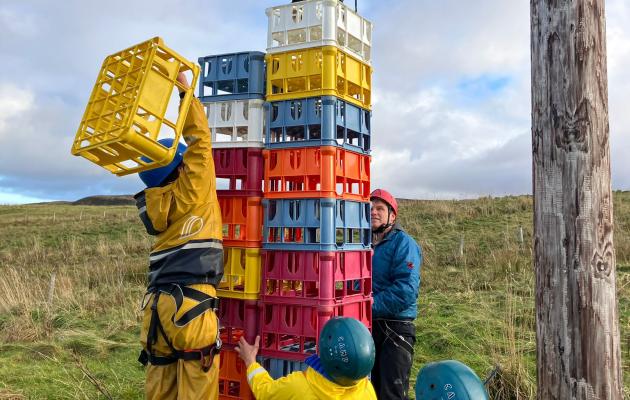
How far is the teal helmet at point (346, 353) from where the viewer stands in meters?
2.81

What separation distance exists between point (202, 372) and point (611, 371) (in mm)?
2473

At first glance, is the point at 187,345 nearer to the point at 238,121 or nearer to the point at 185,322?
the point at 185,322

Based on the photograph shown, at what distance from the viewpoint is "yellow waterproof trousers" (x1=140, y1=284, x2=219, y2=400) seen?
330cm

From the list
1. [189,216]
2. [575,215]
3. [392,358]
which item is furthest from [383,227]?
[575,215]

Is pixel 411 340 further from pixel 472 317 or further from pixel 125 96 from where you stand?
pixel 472 317

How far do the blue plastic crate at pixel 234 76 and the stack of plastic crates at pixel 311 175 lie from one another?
0.31ft

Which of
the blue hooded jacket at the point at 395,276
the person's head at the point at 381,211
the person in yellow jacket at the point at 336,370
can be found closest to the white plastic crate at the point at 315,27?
the person's head at the point at 381,211

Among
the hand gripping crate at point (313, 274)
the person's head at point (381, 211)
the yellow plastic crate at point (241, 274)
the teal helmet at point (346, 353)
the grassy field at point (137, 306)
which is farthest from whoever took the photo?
the grassy field at point (137, 306)

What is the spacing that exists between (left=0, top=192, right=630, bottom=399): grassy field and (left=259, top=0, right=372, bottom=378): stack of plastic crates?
2211 millimetres

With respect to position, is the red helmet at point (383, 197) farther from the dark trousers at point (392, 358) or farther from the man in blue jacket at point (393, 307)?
the dark trousers at point (392, 358)

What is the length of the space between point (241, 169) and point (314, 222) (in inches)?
30.8

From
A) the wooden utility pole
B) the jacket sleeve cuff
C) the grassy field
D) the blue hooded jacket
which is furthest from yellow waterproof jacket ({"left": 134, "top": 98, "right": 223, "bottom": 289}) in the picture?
the wooden utility pole

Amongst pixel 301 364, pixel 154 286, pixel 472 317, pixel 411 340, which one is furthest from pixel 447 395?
pixel 472 317

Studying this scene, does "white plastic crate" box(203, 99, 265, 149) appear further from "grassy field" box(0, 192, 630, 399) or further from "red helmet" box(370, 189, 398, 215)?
"grassy field" box(0, 192, 630, 399)
